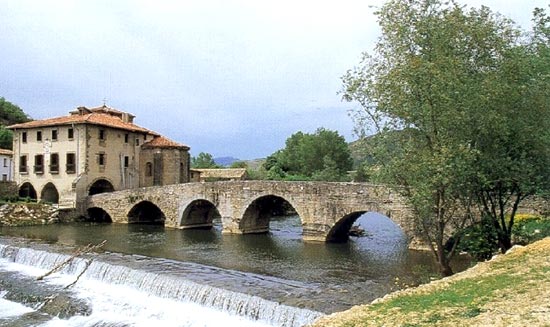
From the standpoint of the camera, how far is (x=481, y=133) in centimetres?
1466

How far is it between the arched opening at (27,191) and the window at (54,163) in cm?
447

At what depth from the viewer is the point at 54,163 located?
1623 inches

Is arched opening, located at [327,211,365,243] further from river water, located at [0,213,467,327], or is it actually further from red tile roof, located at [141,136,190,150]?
red tile roof, located at [141,136,190,150]

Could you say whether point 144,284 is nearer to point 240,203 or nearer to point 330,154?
point 240,203

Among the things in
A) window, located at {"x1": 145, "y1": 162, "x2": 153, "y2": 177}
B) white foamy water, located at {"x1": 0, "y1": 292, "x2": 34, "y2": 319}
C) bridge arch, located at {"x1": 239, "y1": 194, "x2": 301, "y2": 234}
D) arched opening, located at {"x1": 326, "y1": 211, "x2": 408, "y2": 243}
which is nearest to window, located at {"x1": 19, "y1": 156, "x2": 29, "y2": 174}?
window, located at {"x1": 145, "y1": 162, "x2": 153, "y2": 177}

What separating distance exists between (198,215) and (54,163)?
13.8 m

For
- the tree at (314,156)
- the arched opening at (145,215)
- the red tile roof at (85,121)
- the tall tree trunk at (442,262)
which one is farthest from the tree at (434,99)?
the tree at (314,156)

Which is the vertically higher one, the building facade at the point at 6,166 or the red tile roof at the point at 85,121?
the red tile roof at the point at 85,121

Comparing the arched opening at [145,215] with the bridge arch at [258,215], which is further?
the arched opening at [145,215]

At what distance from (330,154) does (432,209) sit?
52731 mm

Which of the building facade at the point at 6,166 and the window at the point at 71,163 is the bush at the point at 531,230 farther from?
the building facade at the point at 6,166

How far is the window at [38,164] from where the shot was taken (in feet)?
138

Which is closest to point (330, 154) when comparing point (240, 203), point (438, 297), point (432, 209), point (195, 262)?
point (240, 203)

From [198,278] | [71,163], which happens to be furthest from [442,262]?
[71,163]
